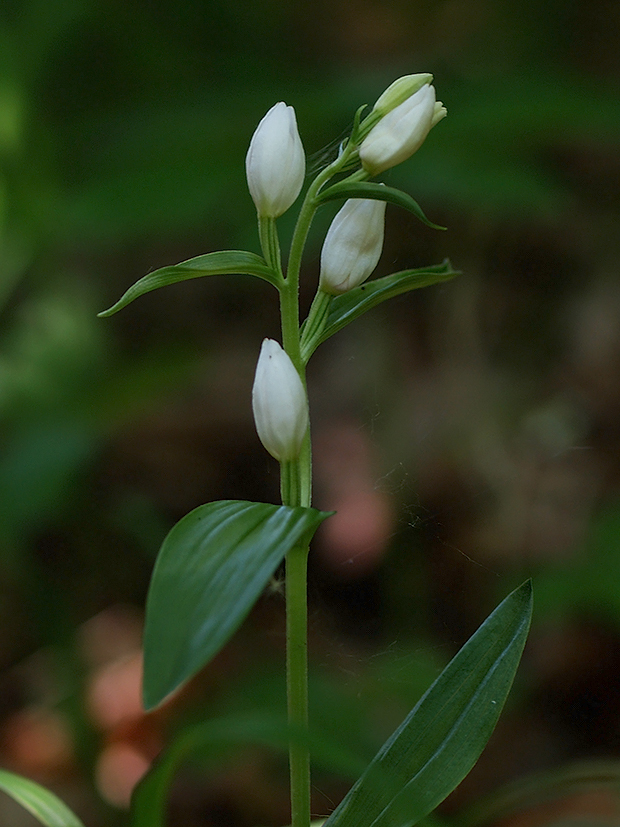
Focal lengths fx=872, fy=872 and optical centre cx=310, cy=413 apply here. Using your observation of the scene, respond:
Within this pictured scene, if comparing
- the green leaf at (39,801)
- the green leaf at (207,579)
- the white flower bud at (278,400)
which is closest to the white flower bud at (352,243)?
the white flower bud at (278,400)

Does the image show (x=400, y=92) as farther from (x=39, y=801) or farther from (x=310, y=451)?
(x=39, y=801)

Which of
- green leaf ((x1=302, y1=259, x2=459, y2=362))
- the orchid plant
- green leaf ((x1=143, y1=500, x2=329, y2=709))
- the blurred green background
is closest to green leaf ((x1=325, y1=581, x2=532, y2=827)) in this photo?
the orchid plant

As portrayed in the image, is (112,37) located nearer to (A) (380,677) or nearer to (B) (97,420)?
(B) (97,420)

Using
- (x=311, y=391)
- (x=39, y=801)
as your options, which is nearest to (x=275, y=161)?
(x=39, y=801)

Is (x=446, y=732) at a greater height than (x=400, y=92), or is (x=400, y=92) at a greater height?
(x=400, y=92)

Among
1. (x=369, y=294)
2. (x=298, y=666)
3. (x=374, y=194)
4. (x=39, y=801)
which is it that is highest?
(x=374, y=194)

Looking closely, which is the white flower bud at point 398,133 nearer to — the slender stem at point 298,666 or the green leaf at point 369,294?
the green leaf at point 369,294
